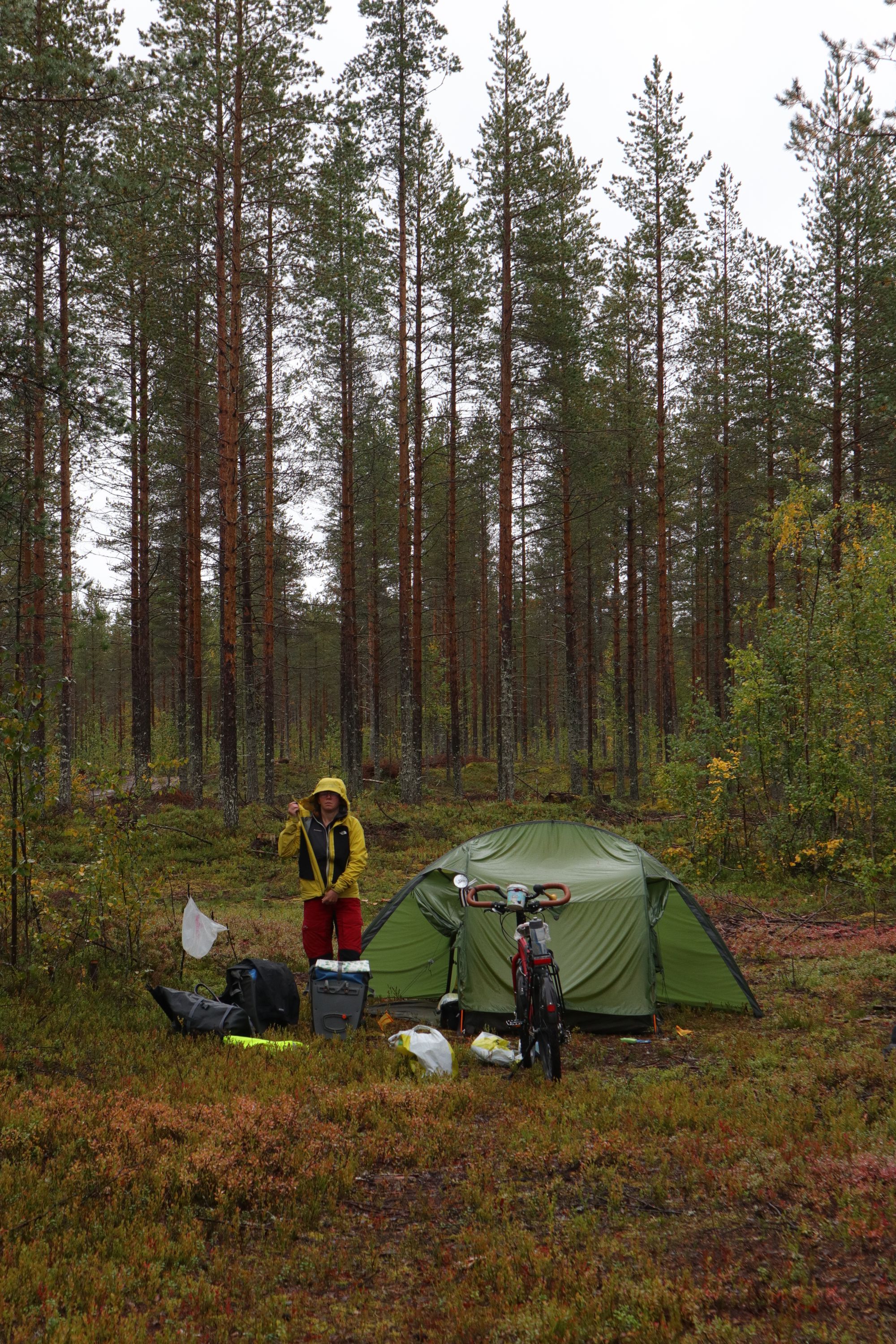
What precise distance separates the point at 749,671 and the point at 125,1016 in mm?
10337

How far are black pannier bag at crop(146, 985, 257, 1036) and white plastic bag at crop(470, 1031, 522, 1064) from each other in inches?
73.2

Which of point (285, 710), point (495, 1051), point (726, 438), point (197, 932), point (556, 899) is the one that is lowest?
point (495, 1051)

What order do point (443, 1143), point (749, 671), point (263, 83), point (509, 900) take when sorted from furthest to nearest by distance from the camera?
1. point (263, 83)
2. point (749, 671)
3. point (509, 900)
4. point (443, 1143)

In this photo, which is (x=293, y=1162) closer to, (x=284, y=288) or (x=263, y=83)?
(x=284, y=288)

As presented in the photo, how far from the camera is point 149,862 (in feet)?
47.8

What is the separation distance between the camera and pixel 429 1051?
6297 millimetres

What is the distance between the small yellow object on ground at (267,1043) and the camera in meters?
6.30

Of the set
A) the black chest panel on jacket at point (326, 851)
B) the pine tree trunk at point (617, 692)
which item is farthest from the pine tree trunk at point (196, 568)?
the black chest panel on jacket at point (326, 851)

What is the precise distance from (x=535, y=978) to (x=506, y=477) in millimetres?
14462

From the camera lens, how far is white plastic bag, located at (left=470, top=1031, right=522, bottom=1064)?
655 centimetres

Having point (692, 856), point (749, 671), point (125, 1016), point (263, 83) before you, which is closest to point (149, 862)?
point (125, 1016)

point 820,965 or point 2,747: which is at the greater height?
point 2,747

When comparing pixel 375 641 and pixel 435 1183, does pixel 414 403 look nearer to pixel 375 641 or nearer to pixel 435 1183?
pixel 375 641

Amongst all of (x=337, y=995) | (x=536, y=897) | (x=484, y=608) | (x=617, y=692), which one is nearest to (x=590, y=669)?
(x=617, y=692)
